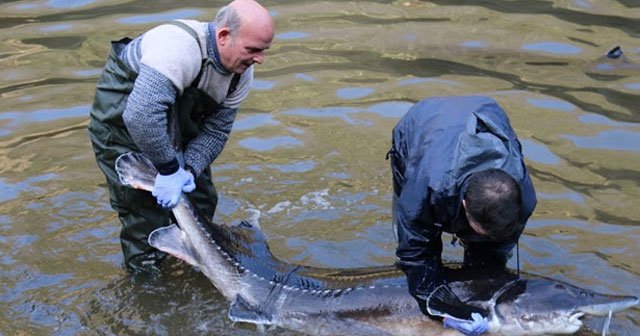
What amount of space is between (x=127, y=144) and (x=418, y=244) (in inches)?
77.7

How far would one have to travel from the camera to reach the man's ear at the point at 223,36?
15.7 feet

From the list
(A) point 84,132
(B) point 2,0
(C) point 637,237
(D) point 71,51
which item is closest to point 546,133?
(C) point 637,237

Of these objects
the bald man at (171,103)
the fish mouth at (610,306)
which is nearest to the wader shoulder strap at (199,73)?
the bald man at (171,103)

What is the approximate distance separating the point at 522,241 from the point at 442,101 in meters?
1.83

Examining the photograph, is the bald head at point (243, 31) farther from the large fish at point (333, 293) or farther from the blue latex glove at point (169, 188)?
the large fish at point (333, 293)

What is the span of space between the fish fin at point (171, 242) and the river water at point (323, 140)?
436mm

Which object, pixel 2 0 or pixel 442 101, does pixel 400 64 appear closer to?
pixel 442 101

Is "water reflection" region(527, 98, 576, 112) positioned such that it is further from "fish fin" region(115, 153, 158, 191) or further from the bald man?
"fish fin" region(115, 153, 158, 191)

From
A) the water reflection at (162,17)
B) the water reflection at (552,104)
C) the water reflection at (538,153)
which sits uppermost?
the water reflection at (552,104)

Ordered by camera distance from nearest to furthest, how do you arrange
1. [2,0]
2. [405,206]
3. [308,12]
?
[405,206], [308,12], [2,0]

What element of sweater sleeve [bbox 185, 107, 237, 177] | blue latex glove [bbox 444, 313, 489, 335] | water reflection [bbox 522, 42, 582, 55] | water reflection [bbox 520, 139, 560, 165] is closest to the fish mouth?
blue latex glove [bbox 444, 313, 489, 335]

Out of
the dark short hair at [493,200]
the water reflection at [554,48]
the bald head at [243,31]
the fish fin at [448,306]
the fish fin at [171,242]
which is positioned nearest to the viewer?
the dark short hair at [493,200]

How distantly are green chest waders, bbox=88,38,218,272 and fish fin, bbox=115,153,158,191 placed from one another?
0.16 m

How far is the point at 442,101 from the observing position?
4898 millimetres
